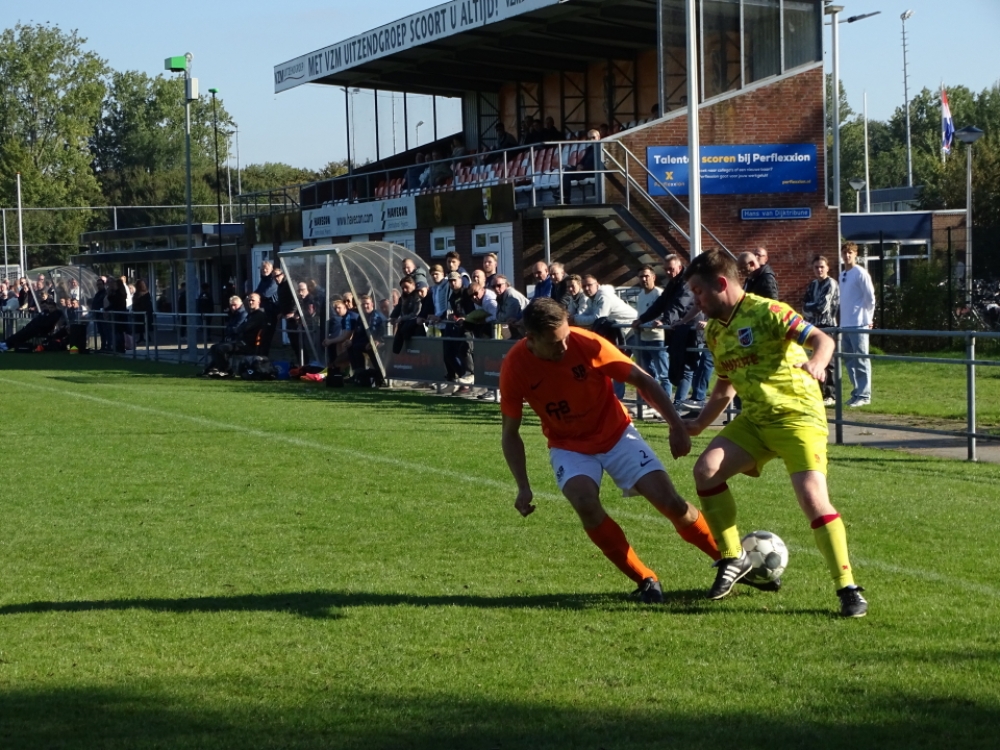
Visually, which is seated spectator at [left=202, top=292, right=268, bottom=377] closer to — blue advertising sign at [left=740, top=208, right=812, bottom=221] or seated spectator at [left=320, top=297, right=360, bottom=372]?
seated spectator at [left=320, top=297, right=360, bottom=372]

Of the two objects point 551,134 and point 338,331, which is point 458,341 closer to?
point 338,331

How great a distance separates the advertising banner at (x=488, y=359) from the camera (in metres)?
18.9

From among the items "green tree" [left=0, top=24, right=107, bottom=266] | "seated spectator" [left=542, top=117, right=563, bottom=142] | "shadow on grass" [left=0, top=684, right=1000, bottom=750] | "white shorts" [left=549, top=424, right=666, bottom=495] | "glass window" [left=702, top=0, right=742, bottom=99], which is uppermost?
"green tree" [left=0, top=24, right=107, bottom=266]

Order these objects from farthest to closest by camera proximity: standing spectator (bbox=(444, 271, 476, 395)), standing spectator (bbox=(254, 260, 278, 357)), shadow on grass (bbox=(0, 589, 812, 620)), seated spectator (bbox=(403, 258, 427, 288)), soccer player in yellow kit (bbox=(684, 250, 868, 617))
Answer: standing spectator (bbox=(254, 260, 278, 357)) → seated spectator (bbox=(403, 258, 427, 288)) → standing spectator (bbox=(444, 271, 476, 395)) → shadow on grass (bbox=(0, 589, 812, 620)) → soccer player in yellow kit (bbox=(684, 250, 868, 617))

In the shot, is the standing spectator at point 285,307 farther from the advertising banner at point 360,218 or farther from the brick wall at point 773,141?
the advertising banner at point 360,218

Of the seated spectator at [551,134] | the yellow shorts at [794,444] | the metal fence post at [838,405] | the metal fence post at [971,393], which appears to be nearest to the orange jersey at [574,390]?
the yellow shorts at [794,444]

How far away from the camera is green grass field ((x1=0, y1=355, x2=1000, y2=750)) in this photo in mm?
5043

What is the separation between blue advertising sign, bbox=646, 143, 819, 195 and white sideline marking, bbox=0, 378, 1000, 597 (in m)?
14.2

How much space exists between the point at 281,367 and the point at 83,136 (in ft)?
258

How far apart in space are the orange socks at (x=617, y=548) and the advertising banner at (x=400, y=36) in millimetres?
26218

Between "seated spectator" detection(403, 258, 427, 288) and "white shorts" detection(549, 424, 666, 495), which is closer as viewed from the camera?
"white shorts" detection(549, 424, 666, 495)

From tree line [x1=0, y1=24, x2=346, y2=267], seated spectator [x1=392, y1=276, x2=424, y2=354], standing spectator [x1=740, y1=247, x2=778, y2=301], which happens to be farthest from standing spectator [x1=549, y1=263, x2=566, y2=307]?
tree line [x1=0, y1=24, x2=346, y2=267]

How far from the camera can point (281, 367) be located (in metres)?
24.9

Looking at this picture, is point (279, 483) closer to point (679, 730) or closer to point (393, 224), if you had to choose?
point (679, 730)
